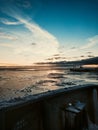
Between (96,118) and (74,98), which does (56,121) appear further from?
(96,118)

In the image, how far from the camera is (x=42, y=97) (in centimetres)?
257

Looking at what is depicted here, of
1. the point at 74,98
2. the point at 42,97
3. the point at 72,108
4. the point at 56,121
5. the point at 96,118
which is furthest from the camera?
the point at 96,118

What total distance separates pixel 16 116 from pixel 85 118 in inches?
68.5

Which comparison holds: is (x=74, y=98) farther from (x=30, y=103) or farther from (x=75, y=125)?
(x=30, y=103)

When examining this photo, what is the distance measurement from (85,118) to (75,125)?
1.42 feet

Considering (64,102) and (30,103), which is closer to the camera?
(30,103)

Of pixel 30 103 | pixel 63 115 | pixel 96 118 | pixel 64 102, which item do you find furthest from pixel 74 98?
pixel 30 103

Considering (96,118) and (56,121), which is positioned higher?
(56,121)

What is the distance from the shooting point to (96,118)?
3.76 metres

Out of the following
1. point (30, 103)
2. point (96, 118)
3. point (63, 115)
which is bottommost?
point (96, 118)

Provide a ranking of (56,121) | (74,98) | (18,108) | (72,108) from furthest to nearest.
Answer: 1. (74,98)
2. (72,108)
3. (56,121)
4. (18,108)

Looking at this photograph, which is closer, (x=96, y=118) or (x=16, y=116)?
(x=16, y=116)

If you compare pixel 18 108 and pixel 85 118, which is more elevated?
pixel 18 108

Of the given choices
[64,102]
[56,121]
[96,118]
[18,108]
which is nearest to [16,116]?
[18,108]
